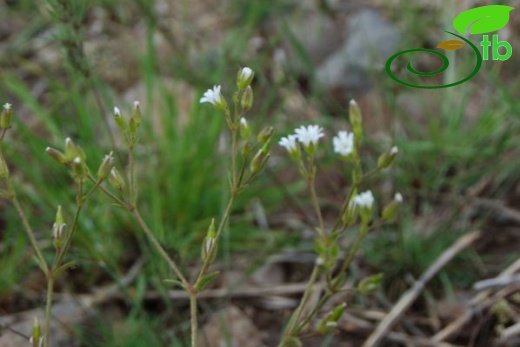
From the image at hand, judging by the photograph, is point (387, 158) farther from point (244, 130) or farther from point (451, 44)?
point (451, 44)

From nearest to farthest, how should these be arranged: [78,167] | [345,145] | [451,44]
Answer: [78,167], [345,145], [451,44]

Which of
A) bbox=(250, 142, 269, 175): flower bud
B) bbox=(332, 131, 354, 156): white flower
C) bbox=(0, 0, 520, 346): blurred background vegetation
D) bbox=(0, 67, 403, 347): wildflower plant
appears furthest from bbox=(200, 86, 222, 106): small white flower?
bbox=(0, 0, 520, 346): blurred background vegetation

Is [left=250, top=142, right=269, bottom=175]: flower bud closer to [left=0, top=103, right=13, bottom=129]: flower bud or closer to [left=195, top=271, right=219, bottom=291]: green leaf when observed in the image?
[left=195, top=271, right=219, bottom=291]: green leaf

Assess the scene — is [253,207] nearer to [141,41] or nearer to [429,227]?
[429,227]

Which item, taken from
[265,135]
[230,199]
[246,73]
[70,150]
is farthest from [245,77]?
[70,150]

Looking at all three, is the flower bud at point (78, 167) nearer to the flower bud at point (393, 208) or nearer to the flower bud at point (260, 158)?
the flower bud at point (260, 158)

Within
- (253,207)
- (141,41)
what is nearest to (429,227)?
(253,207)

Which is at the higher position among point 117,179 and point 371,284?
point 117,179

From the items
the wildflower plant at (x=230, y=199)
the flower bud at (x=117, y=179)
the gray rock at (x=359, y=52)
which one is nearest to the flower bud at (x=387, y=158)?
the wildflower plant at (x=230, y=199)
